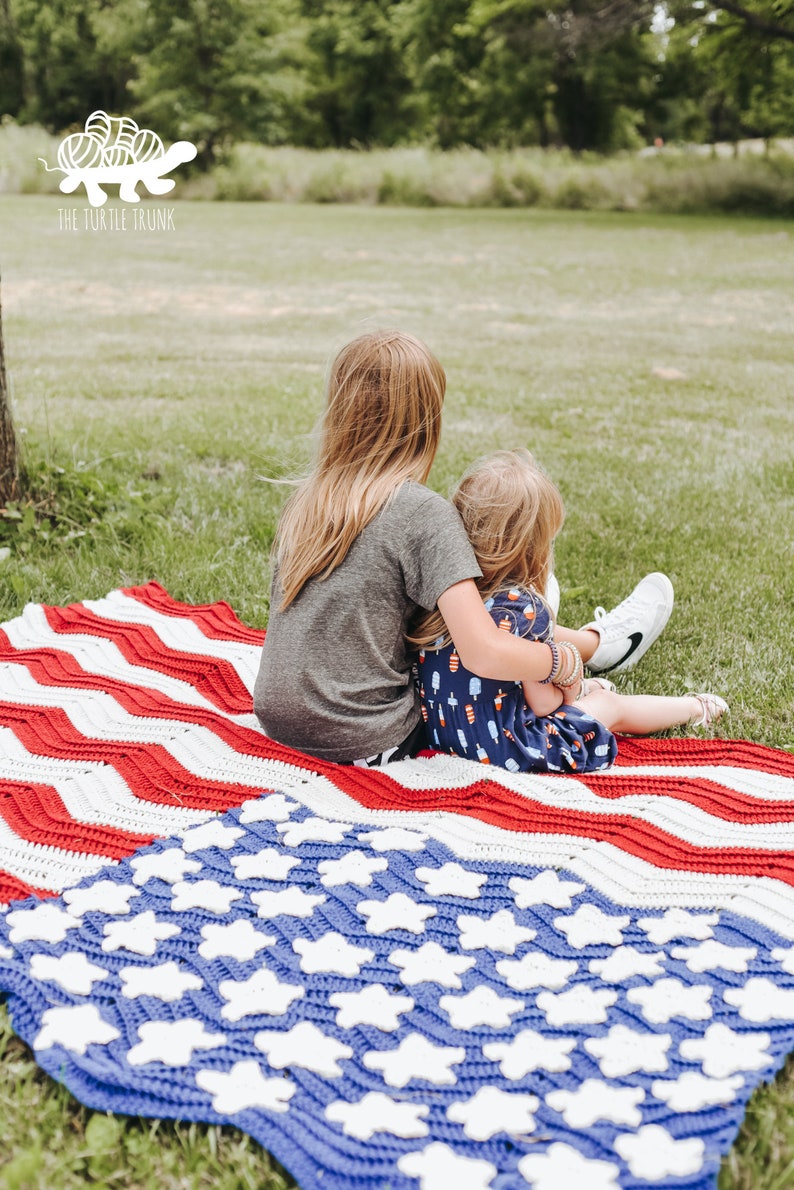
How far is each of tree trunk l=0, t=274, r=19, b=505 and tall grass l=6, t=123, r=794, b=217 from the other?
2043 cm

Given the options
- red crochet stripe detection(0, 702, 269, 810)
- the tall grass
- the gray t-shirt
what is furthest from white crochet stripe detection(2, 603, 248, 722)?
the tall grass

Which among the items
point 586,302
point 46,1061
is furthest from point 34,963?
point 586,302

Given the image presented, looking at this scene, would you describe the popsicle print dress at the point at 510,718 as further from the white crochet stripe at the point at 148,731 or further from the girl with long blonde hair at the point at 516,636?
the white crochet stripe at the point at 148,731

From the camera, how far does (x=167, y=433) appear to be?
5.93 meters

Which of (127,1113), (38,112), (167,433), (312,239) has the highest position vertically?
(38,112)

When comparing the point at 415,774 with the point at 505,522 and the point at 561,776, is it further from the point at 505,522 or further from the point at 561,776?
the point at 505,522

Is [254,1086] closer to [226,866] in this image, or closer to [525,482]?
[226,866]

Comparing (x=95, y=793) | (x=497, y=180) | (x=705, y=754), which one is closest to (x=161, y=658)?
(x=95, y=793)

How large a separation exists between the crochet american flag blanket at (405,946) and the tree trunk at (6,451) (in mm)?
1609

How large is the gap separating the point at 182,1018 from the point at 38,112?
44280mm

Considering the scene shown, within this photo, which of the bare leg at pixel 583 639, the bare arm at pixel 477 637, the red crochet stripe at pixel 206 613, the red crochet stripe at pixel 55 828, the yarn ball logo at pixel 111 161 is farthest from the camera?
the yarn ball logo at pixel 111 161

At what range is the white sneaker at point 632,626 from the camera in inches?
132

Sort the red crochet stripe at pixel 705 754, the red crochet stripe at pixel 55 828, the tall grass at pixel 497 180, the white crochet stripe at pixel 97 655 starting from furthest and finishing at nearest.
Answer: the tall grass at pixel 497 180
the white crochet stripe at pixel 97 655
the red crochet stripe at pixel 705 754
the red crochet stripe at pixel 55 828

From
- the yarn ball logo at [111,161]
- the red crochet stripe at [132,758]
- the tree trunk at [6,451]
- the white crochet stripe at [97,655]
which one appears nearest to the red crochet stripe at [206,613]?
the white crochet stripe at [97,655]
